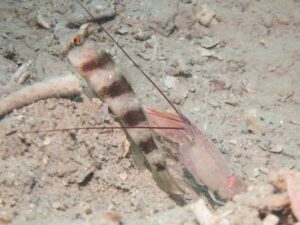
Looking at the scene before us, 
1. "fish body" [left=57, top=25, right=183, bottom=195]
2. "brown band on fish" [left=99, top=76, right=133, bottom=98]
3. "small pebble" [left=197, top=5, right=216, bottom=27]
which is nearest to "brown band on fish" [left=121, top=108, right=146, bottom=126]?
"fish body" [left=57, top=25, right=183, bottom=195]

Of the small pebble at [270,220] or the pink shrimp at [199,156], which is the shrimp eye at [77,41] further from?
the small pebble at [270,220]

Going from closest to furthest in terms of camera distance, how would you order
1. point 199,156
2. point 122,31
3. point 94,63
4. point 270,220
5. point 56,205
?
1. point 270,220
2. point 56,205
3. point 199,156
4. point 94,63
5. point 122,31

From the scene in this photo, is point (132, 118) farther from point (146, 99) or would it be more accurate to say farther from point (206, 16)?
point (206, 16)

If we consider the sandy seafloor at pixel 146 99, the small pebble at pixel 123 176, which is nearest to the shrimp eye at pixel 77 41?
the sandy seafloor at pixel 146 99

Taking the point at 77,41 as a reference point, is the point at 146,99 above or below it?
below

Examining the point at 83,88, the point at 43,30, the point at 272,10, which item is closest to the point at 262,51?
the point at 272,10

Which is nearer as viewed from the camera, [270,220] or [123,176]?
[270,220]

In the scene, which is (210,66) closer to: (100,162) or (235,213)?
(100,162)

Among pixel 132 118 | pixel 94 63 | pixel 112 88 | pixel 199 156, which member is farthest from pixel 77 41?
pixel 199 156
